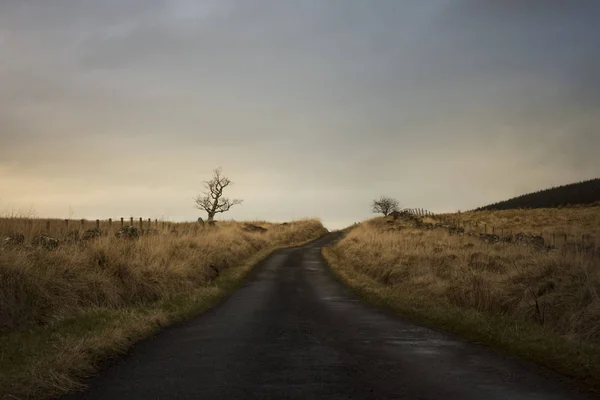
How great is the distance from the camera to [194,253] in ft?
77.9

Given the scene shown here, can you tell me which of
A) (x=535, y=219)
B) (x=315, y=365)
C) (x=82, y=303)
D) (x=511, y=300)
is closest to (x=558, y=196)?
(x=535, y=219)

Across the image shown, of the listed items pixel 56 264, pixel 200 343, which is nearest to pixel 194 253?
pixel 56 264

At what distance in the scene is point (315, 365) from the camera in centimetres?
811

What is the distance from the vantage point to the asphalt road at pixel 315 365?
660 centimetres

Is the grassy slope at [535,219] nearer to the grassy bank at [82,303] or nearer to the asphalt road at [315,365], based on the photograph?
the grassy bank at [82,303]

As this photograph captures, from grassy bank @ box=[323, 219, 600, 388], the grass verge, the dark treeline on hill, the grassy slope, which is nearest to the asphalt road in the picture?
the grass verge

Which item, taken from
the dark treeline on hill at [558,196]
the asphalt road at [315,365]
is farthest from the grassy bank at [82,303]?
the dark treeline on hill at [558,196]

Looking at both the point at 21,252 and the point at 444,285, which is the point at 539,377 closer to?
the point at 444,285

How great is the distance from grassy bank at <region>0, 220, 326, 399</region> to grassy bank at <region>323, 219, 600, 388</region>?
672cm

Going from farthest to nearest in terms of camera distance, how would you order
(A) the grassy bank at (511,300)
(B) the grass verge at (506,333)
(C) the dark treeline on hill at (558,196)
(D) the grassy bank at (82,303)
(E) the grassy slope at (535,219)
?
(C) the dark treeline on hill at (558,196), (E) the grassy slope at (535,219), (A) the grassy bank at (511,300), (B) the grass verge at (506,333), (D) the grassy bank at (82,303)

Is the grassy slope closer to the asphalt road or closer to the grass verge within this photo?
the grass verge

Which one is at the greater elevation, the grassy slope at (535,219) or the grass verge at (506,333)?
the grassy slope at (535,219)

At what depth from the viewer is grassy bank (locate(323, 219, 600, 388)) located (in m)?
9.20

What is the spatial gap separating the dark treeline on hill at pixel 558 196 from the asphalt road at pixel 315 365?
340ft
